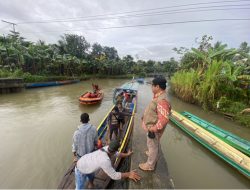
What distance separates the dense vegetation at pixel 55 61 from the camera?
20047mm

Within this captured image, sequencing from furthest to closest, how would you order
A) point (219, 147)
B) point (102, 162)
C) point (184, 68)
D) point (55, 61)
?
point (55, 61)
point (184, 68)
point (219, 147)
point (102, 162)

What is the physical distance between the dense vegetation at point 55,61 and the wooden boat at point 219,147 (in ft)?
64.3

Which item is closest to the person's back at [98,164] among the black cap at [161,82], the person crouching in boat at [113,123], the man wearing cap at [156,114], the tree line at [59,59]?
the man wearing cap at [156,114]

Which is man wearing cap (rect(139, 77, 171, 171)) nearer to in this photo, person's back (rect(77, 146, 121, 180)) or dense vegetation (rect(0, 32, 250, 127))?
person's back (rect(77, 146, 121, 180))

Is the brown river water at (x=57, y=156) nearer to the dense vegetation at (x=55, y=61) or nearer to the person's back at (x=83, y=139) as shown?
the person's back at (x=83, y=139)

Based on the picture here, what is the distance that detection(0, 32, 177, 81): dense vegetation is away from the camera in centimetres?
2005

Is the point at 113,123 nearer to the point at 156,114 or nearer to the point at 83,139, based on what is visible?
the point at 83,139

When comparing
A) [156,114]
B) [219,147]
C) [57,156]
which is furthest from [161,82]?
[57,156]

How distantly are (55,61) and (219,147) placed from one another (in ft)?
88.3

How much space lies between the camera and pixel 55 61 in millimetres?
26172

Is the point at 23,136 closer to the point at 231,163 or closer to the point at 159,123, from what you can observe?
the point at 159,123

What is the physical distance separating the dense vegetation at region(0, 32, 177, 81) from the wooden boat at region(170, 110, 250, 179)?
1960 centimetres

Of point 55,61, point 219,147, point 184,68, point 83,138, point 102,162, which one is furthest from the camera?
point 55,61

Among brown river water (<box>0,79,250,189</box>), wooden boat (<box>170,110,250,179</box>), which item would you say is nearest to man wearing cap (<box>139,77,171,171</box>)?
brown river water (<box>0,79,250,189</box>)
